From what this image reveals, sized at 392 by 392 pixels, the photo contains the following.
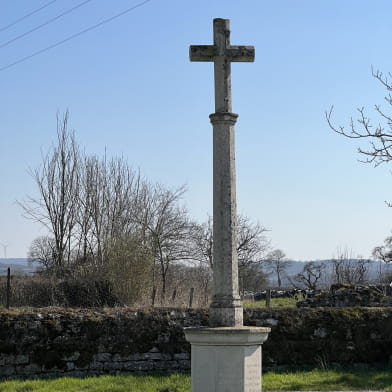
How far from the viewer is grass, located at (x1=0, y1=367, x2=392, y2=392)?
915 cm

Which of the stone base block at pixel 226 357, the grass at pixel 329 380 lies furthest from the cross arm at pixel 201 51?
the grass at pixel 329 380

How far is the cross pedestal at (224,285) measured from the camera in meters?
6.31

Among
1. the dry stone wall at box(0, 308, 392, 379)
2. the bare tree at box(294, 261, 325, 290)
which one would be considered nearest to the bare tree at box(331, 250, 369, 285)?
the bare tree at box(294, 261, 325, 290)

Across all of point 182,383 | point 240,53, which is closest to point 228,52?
point 240,53

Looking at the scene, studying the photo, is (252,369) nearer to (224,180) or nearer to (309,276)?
(224,180)

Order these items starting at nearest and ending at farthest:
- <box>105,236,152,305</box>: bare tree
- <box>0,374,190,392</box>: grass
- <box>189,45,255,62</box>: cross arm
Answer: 1. <box>189,45,255,62</box>: cross arm
2. <box>0,374,190,392</box>: grass
3. <box>105,236,152,305</box>: bare tree

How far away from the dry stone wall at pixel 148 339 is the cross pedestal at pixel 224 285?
158 inches

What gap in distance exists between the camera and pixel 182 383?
943 centimetres

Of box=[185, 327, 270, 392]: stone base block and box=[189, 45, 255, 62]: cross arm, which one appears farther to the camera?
box=[189, 45, 255, 62]: cross arm

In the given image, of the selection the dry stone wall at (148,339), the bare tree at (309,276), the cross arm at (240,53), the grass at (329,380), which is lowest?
the grass at (329,380)

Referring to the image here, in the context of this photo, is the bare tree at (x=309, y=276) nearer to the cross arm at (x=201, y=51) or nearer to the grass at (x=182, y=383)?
the grass at (x=182, y=383)

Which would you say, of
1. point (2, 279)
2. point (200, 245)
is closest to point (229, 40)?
point (2, 279)

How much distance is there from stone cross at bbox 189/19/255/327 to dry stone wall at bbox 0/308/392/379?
4.04 m

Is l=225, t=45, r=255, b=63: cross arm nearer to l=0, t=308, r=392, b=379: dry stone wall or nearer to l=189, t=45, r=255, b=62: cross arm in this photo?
l=189, t=45, r=255, b=62: cross arm
